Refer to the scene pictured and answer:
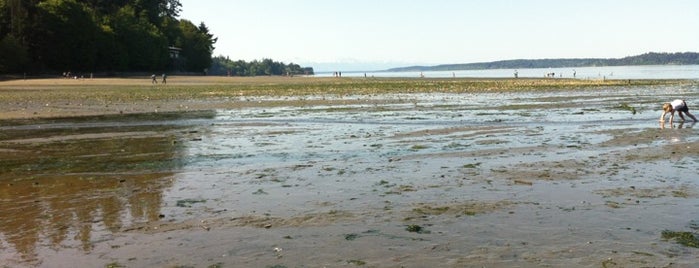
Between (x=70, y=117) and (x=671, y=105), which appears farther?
(x=70, y=117)

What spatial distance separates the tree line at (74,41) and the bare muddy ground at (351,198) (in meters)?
71.8

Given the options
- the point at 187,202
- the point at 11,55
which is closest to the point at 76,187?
the point at 187,202

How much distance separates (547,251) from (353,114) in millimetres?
20562

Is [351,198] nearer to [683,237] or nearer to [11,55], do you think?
[683,237]

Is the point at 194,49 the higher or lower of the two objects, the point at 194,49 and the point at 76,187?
the higher

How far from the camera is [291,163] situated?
13320 millimetres

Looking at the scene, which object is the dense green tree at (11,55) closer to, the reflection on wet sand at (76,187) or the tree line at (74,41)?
the tree line at (74,41)

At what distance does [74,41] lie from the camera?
290ft

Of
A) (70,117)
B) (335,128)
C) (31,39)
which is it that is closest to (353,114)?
(335,128)

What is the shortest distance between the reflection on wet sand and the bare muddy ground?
42 millimetres

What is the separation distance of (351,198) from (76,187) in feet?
17.1

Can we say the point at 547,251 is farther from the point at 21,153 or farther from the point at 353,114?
the point at 353,114

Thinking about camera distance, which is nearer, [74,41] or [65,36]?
[65,36]

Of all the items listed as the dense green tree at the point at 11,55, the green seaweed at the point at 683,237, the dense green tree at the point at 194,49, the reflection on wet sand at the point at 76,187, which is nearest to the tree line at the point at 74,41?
the dense green tree at the point at 11,55
